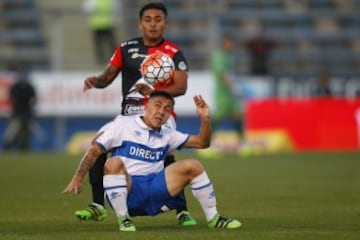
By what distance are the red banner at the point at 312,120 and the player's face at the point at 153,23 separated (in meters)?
16.9

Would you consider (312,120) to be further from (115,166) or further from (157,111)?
(115,166)

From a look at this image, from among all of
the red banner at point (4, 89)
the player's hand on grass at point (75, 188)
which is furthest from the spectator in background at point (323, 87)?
the player's hand on grass at point (75, 188)

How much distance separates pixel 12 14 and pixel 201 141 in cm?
2229

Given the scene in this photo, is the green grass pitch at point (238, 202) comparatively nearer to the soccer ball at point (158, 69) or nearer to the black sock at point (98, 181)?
the black sock at point (98, 181)

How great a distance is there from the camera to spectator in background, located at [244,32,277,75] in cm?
2917

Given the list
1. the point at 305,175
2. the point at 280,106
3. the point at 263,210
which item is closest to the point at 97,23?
the point at 280,106

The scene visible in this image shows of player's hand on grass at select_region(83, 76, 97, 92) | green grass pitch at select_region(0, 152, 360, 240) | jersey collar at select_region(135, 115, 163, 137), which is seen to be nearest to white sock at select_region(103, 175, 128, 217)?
green grass pitch at select_region(0, 152, 360, 240)

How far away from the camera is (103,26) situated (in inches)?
1155

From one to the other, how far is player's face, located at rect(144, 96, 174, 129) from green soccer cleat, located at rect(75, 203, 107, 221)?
4.03 feet

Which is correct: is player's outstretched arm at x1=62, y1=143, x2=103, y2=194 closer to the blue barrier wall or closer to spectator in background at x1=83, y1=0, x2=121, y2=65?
the blue barrier wall

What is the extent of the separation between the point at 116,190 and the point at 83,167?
0.34 m

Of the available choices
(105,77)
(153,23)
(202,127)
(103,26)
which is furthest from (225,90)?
(202,127)

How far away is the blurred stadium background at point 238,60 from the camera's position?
27.6 m

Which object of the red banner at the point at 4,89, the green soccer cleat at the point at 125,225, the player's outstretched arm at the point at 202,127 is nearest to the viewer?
the player's outstretched arm at the point at 202,127
